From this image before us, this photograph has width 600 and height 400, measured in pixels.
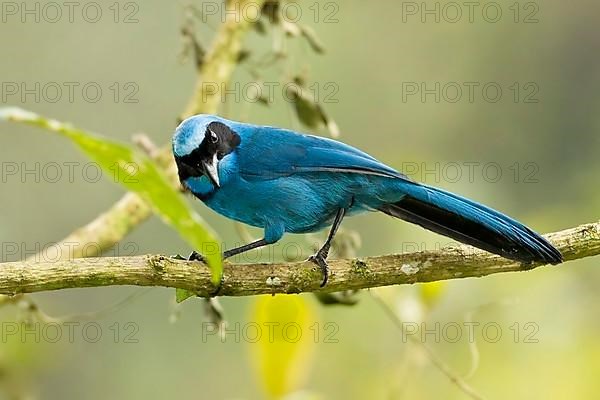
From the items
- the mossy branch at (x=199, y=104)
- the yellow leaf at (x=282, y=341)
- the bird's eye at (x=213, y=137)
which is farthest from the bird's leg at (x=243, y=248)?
the mossy branch at (x=199, y=104)

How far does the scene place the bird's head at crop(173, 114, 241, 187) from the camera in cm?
279

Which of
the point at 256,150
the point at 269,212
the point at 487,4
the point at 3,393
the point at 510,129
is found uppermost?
the point at 487,4

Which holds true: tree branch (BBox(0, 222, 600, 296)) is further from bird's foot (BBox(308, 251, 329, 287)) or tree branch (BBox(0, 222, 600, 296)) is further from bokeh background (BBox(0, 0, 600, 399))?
bokeh background (BBox(0, 0, 600, 399))

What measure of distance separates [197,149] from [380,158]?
264 centimetres

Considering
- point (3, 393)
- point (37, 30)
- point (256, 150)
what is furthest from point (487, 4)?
point (3, 393)

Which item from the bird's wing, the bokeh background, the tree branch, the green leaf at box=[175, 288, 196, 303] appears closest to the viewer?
the tree branch

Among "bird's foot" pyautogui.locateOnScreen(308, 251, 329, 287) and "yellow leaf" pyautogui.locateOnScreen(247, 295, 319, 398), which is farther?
"yellow leaf" pyautogui.locateOnScreen(247, 295, 319, 398)

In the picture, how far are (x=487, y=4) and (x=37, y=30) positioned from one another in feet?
10.4

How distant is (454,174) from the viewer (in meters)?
3.83

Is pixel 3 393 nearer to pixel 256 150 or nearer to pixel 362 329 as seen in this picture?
pixel 256 150

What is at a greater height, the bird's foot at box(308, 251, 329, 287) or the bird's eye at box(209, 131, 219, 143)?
the bird's eye at box(209, 131, 219, 143)

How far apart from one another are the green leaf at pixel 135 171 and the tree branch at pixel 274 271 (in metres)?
1.08

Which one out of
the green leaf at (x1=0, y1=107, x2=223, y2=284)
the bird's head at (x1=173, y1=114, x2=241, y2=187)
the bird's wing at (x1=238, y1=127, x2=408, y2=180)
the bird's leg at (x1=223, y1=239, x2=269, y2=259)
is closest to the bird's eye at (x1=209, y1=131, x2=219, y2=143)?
the bird's head at (x1=173, y1=114, x2=241, y2=187)

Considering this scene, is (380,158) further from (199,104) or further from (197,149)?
(197,149)
